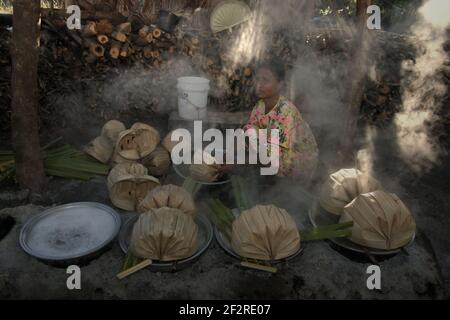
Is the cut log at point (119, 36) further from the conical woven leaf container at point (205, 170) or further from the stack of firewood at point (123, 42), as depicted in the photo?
the conical woven leaf container at point (205, 170)

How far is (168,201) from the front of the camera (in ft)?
10.3

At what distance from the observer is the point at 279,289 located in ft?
9.26

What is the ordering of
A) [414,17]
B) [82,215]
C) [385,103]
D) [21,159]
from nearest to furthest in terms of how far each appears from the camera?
[82,215], [21,159], [385,103], [414,17]

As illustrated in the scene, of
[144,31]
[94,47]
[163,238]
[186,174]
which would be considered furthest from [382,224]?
[94,47]

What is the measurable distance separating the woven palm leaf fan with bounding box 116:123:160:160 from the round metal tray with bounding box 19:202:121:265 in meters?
1.19

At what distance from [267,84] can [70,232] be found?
2.48 metres

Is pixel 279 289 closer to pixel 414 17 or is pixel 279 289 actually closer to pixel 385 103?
pixel 385 103

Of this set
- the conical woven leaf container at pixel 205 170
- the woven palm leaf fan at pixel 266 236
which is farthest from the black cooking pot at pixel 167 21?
the woven palm leaf fan at pixel 266 236

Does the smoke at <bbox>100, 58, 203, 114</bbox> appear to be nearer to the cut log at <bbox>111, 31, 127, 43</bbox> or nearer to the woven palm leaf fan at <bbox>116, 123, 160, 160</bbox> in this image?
the cut log at <bbox>111, 31, 127, 43</bbox>

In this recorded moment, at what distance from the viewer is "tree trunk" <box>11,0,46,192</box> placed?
339cm

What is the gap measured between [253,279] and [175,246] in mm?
740

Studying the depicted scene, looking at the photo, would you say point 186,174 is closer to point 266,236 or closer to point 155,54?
point 266,236

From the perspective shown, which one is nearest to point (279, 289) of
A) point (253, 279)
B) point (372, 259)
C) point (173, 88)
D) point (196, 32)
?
point (253, 279)

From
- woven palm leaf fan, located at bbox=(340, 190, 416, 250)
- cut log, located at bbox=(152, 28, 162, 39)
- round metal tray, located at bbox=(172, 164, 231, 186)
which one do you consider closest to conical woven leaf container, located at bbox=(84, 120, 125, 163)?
round metal tray, located at bbox=(172, 164, 231, 186)
